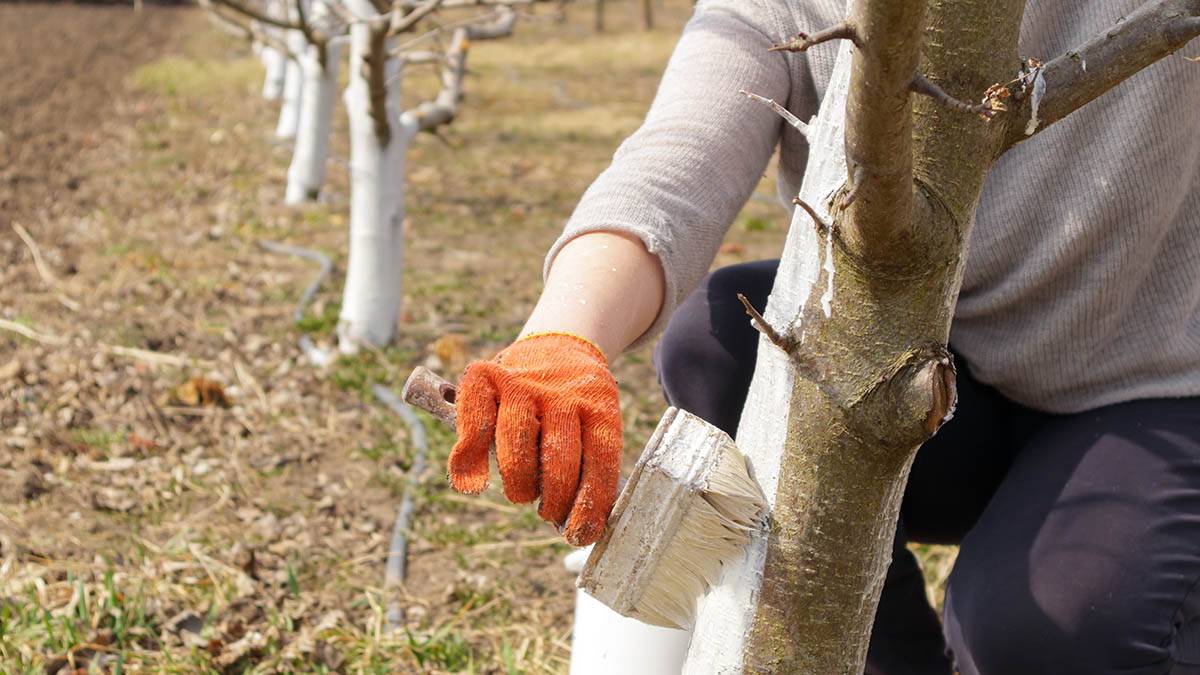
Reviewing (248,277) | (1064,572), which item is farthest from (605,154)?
(1064,572)

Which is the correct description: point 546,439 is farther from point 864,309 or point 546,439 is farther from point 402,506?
point 402,506

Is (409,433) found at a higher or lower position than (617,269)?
lower

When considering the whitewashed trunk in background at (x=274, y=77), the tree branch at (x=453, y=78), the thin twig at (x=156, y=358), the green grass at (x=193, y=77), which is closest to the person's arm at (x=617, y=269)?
the tree branch at (x=453, y=78)

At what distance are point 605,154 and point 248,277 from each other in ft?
10.2

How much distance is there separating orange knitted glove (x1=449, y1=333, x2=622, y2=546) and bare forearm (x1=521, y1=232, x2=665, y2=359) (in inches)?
5.2

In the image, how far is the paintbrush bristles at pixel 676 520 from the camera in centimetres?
126

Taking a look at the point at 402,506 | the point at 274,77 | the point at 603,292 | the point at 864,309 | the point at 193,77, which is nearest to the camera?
the point at 864,309

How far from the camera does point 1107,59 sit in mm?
1090

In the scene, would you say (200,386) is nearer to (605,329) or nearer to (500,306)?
(500,306)

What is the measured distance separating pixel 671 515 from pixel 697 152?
0.56 metres

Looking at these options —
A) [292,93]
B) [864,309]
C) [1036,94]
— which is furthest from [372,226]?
[292,93]

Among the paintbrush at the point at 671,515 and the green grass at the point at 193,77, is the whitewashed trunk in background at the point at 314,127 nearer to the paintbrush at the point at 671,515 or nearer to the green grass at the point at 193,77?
the green grass at the point at 193,77

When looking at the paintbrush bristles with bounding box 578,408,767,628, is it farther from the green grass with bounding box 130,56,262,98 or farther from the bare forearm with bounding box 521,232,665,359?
the green grass with bounding box 130,56,262,98

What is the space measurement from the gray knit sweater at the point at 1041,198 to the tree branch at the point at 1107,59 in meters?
0.54
